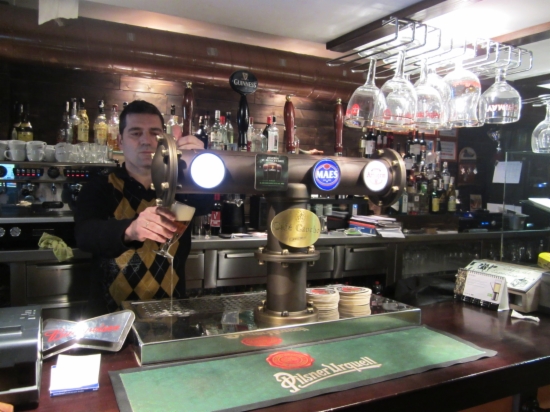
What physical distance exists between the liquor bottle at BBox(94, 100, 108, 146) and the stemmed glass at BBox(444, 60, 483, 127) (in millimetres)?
2413

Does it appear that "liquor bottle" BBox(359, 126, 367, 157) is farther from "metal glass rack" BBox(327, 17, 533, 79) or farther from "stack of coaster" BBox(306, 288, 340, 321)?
"stack of coaster" BBox(306, 288, 340, 321)

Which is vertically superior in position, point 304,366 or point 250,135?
point 250,135

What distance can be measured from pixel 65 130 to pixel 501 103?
284 centimetres

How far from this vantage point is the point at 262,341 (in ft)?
3.92

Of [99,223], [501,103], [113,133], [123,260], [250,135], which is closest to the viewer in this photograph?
[99,223]

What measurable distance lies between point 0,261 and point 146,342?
2129mm

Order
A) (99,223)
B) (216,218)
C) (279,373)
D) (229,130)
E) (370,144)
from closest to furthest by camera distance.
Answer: (279,373)
(99,223)
(216,218)
(229,130)
(370,144)

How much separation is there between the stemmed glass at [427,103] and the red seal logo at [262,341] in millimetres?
1142

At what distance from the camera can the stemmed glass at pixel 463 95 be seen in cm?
188

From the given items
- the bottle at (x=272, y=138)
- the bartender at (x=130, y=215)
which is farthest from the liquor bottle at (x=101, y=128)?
the bartender at (x=130, y=215)

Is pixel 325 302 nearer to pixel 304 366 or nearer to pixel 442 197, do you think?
pixel 304 366

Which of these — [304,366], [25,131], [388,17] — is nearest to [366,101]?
[388,17]

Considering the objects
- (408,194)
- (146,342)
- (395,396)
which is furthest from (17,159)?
(408,194)

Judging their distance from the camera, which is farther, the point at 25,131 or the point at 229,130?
the point at 229,130
